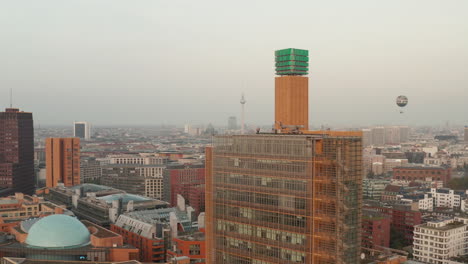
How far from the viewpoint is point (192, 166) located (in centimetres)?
14125

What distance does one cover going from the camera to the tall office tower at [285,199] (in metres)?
34.6

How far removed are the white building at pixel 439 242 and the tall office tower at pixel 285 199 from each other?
43.9m

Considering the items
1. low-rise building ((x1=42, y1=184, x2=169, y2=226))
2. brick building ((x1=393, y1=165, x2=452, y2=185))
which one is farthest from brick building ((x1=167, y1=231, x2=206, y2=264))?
brick building ((x1=393, y1=165, x2=452, y2=185))

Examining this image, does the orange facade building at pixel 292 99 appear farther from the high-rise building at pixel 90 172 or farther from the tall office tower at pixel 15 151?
the high-rise building at pixel 90 172

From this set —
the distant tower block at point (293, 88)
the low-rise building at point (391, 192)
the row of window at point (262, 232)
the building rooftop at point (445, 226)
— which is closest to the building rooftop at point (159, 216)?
the distant tower block at point (293, 88)

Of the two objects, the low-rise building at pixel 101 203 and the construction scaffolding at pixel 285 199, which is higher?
the construction scaffolding at pixel 285 199

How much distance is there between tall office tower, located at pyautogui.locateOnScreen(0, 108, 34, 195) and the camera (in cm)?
13362

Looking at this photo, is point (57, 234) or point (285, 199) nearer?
point (285, 199)

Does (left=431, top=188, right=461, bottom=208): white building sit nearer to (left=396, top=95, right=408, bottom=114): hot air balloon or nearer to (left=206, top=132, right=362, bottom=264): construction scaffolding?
(left=396, top=95, right=408, bottom=114): hot air balloon

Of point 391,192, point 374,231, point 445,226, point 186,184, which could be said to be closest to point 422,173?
point 391,192

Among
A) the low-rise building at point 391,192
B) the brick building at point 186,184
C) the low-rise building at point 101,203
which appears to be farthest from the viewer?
the low-rise building at point 391,192

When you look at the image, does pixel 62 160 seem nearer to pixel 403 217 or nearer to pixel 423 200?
pixel 403 217

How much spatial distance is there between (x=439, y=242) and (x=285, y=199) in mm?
48625

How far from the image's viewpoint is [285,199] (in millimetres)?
36531
